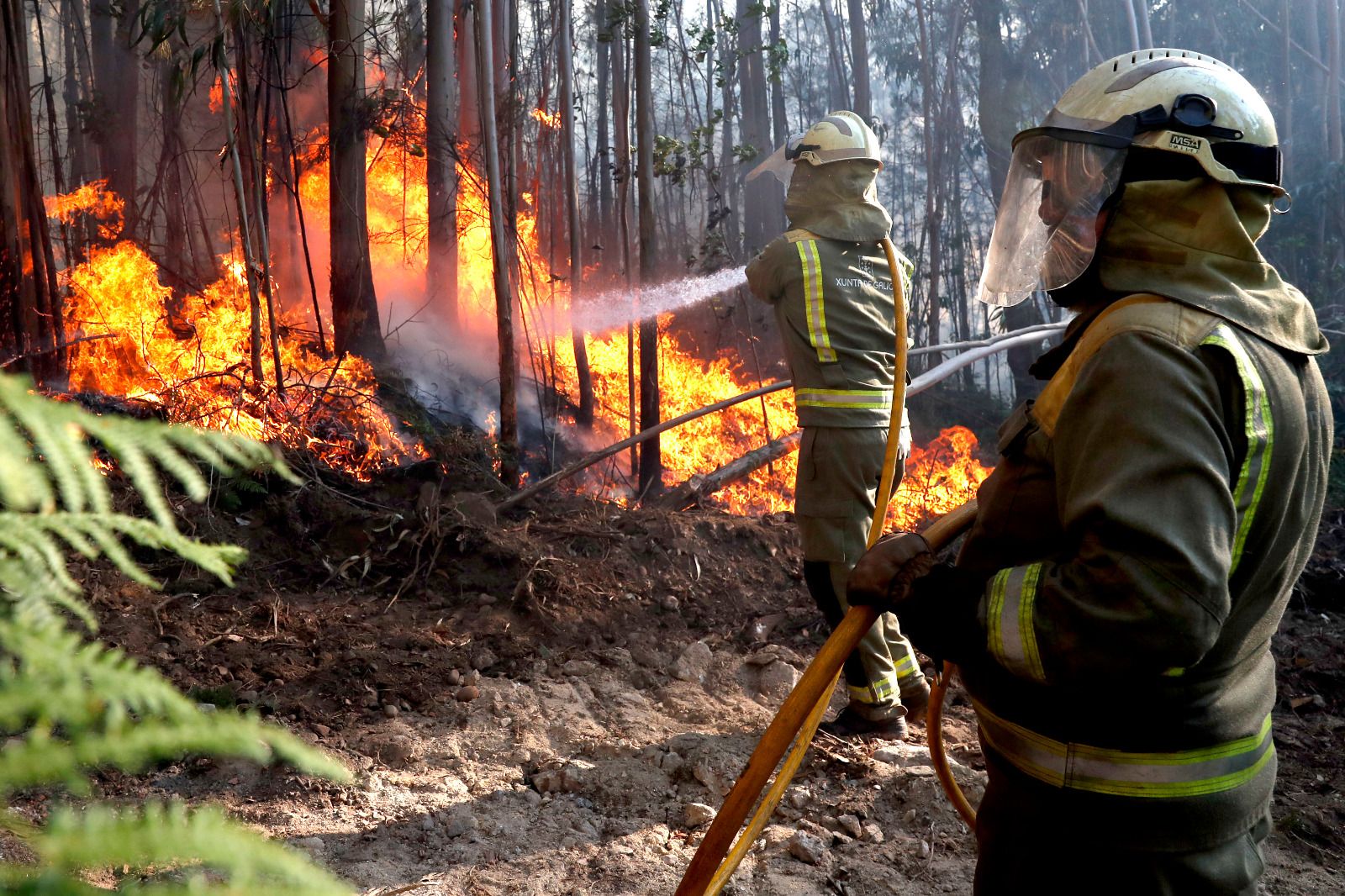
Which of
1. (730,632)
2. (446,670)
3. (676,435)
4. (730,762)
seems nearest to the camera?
(730,762)

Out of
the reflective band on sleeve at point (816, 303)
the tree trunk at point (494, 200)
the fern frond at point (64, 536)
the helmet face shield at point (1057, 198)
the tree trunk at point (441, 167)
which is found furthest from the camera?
the tree trunk at point (441, 167)

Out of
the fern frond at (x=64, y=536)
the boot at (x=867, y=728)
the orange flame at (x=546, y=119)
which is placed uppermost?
the orange flame at (x=546, y=119)

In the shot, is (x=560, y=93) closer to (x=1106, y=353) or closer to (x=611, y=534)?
(x=611, y=534)

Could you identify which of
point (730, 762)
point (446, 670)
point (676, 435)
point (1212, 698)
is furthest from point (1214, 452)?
point (676, 435)

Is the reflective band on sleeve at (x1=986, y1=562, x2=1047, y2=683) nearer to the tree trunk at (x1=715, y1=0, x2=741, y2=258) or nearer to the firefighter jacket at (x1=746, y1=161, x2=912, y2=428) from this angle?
the firefighter jacket at (x1=746, y1=161, x2=912, y2=428)

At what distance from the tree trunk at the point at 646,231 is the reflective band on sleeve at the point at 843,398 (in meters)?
3.83

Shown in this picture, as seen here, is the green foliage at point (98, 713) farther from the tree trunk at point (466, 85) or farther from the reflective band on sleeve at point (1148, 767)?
the tree trunk at point (466, 85)

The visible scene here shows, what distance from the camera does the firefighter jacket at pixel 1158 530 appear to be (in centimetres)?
155

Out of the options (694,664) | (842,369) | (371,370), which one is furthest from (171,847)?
(371,370)

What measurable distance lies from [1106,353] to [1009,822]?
98 cm

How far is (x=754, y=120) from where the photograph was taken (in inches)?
756

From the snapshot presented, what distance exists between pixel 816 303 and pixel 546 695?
2343 millimetres

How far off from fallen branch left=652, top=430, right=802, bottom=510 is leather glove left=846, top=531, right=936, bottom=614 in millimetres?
5967

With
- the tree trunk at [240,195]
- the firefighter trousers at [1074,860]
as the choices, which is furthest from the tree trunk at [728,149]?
the firefighter trousers at [1074,860]
